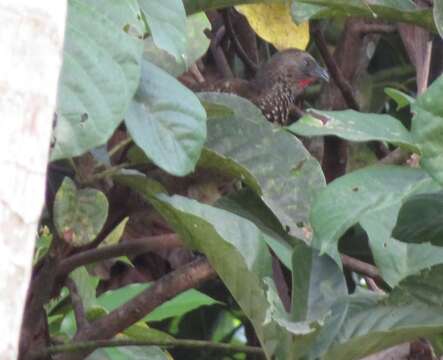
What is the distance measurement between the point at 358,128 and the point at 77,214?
36 centimetres

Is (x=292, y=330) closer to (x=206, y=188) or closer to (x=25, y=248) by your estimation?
(x=25, y=248)

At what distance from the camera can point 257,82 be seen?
2.95m

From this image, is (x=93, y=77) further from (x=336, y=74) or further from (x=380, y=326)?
(x=336, y=74)

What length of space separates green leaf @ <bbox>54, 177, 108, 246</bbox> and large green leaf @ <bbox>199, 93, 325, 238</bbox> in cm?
22

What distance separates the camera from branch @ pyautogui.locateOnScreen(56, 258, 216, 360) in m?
1.71

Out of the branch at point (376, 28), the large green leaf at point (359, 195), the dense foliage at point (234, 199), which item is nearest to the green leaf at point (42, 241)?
the dense foliage at point (234, 199)

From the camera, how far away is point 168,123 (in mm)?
1438

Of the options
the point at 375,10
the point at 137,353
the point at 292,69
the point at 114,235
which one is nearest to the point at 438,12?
the point at 375,10

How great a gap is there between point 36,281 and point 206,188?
46 cm

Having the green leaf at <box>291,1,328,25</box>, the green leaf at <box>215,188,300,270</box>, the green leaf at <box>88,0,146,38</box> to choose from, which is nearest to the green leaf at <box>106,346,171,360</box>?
the green leaf at <box>215,188,300,270</box>

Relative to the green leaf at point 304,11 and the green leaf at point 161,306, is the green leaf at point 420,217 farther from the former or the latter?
the green leaf at point 161,306

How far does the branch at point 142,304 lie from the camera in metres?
1.71

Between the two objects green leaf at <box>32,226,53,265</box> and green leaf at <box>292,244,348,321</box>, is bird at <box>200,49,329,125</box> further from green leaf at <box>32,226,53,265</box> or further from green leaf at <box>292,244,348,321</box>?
green leaf at <box>292,244,348,321</box>

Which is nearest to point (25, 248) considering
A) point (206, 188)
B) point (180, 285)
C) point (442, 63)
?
point (180, 285)
